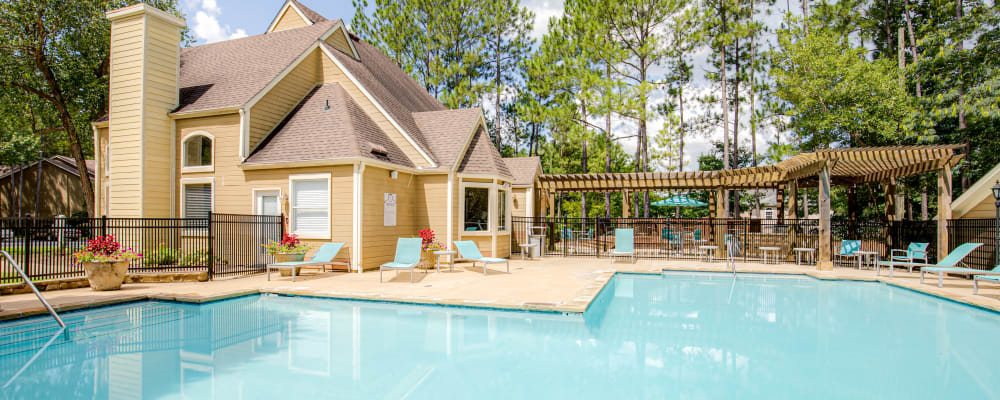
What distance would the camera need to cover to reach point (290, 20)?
1828 centimetres

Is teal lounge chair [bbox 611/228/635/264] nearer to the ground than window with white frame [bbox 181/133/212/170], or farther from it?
nearer to the ground

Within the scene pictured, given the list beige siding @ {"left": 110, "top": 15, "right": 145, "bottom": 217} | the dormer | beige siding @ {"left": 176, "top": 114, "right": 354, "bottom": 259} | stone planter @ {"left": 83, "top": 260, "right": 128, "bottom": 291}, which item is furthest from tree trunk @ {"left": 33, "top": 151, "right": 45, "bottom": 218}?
stone planter @ {"left": 83, "top": 260, "right": 128, "bottom": 291}

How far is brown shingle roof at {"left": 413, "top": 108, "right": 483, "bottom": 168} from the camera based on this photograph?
14.0 metres

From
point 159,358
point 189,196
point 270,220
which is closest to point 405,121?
point 270,220

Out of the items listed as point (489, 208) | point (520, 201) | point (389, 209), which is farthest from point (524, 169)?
point (389, 209)

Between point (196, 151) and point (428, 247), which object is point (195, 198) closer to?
point (196, 151)

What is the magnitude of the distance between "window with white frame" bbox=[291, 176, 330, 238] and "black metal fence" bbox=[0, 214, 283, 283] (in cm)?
48

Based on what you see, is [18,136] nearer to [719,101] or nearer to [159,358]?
[159,358]

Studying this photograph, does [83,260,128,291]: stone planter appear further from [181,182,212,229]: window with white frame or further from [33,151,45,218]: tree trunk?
[33,151,45,218]: tree trunk

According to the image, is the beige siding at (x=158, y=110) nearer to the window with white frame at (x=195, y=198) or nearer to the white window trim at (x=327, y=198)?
the window with white frame at (x=195, y=198)

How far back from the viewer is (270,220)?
12.1 meters

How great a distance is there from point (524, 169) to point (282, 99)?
1375cm

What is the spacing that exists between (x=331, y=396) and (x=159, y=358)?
2503 millimetres

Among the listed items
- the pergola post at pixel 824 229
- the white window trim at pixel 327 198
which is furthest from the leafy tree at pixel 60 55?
the pergola post at pixel 824 229
